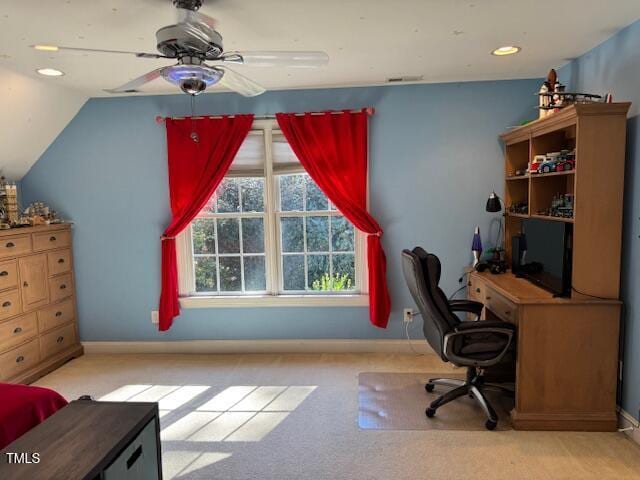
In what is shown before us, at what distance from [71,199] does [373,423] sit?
3.32 metres

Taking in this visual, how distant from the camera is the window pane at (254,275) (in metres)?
4.10

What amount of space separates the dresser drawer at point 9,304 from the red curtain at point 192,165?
1083mm

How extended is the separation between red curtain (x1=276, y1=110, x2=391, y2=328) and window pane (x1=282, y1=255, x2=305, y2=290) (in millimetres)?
642

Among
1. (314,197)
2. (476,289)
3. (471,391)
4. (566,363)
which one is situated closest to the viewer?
(566,363)

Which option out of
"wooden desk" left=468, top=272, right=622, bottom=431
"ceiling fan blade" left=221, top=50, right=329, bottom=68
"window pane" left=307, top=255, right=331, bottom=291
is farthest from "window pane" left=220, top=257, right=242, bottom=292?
"wooden desk" left=468, top=272, right=622, bottom=431

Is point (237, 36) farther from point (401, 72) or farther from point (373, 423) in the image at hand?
point (373, 423)

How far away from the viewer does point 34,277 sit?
12.0ft

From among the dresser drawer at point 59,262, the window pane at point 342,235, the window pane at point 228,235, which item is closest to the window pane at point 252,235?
the window pane at point 228,235

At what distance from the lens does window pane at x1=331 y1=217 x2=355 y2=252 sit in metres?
4.02

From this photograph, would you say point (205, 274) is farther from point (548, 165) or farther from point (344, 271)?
point (548, 165)

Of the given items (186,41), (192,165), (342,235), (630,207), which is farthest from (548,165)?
(192,165)

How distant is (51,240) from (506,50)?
3887mm

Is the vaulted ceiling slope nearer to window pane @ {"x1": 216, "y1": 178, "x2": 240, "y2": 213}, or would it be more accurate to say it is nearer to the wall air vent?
window pane @ {"x1": 216, "y1": 178, "x2": 240, "y2": 213}

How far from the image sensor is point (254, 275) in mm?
4121
